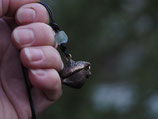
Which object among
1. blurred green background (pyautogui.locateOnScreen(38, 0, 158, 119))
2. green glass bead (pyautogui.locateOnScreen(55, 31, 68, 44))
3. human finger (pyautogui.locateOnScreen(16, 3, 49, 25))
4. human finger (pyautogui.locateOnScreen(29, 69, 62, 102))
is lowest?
blurred green background (pyautogui.locateOnScreen(38, 0, 158, 119))

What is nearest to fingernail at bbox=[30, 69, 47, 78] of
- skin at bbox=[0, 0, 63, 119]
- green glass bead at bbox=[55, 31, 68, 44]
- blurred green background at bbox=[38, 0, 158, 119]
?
skin at bbox=[0, 0, 63, 119]

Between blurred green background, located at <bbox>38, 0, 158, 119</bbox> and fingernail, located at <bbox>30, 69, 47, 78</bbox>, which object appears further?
blurred green background, located at <bbox>38, 0, 158, 119</bbox>

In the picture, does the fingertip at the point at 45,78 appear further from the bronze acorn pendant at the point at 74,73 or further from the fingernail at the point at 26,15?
the fingernail at the point at 26,15

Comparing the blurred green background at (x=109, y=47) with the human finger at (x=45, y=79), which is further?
the blurred green background at (x=109, y=47)

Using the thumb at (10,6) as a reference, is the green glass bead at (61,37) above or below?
below

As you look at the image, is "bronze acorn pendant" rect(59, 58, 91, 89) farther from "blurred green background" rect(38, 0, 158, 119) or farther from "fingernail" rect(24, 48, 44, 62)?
"blurred green background" rect(38, 0, 158, 119)

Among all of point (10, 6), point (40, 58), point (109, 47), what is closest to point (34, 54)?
point (40, 58)

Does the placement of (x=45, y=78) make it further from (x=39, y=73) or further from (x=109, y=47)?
(x=109, y=47)

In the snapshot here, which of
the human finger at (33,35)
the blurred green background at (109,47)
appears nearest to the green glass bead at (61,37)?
the human finger at (33,35)
